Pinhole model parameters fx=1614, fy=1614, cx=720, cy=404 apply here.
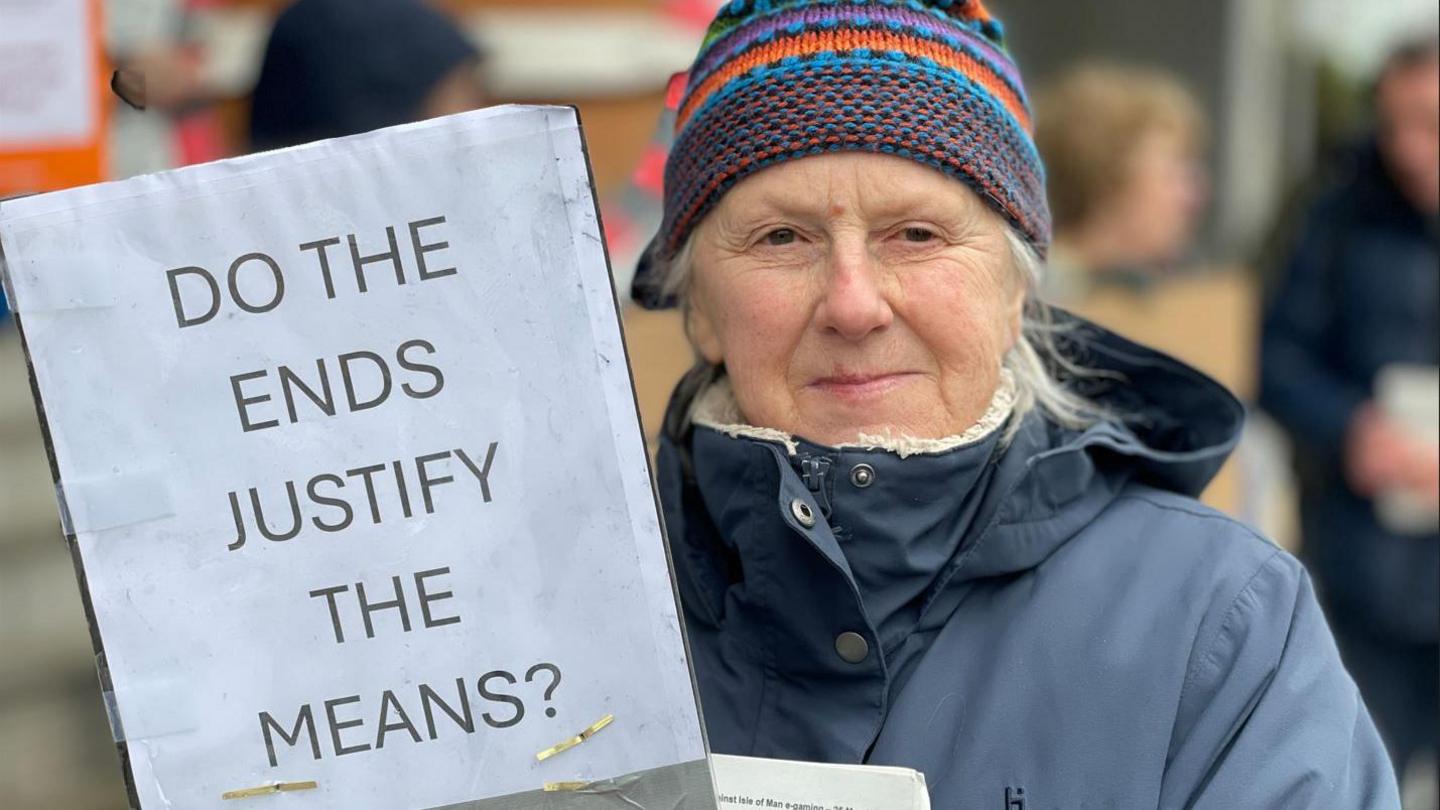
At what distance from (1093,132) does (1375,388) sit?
103 cm

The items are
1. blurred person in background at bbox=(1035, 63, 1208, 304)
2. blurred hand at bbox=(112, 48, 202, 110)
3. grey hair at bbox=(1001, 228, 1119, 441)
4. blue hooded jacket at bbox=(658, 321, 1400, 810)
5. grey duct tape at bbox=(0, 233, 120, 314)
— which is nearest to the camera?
grey duct tape at bbox=(0, 233, 120, 314)

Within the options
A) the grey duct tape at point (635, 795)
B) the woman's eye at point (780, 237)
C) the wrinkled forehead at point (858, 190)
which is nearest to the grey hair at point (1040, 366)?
the wrinkled forehead at point (858, 190)

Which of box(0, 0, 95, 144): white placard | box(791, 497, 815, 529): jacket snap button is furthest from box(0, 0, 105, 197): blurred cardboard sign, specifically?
box(791, 497, 815, 529): jacket snap button

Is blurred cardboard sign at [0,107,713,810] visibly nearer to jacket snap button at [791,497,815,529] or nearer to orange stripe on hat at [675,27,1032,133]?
jacket snap button at [791,497,815,529]

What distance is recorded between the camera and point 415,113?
3.34 meters

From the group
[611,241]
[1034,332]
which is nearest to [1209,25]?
[611,241]

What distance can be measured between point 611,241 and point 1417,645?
7.88ft

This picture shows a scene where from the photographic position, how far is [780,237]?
75.5 inches

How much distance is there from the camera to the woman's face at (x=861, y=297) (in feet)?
6.07

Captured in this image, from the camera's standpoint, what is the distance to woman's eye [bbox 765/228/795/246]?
191 centimetres

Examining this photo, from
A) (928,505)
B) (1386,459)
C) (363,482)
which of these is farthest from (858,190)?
(1386,459)

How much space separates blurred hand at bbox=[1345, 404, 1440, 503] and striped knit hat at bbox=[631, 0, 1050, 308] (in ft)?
8.25

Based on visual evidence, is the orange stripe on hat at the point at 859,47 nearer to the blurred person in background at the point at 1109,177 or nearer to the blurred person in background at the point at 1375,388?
the blurred person in background at the point at 1109,177

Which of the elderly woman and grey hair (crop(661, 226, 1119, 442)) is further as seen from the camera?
grey hair (crop(661, 226, 1119, 442))
